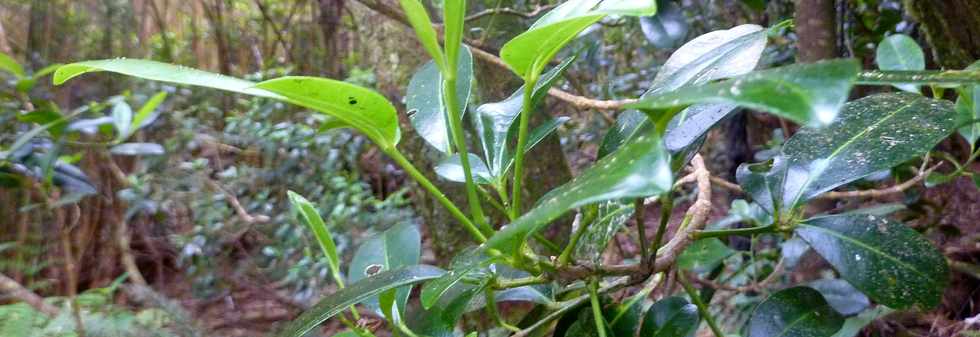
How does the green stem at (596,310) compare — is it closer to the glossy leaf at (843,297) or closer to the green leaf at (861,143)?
the green leaf at (861,143)

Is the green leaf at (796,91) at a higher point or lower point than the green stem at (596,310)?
higher

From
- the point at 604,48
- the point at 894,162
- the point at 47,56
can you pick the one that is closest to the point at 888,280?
the point at 894,162

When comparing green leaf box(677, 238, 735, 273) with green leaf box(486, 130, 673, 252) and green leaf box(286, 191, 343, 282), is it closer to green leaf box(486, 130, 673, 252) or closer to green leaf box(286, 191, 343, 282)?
green leaf box(286, 191, 343, 282)

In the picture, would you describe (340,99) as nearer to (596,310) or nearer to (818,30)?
(596,310)

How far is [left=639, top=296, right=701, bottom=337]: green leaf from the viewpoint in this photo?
0.42m

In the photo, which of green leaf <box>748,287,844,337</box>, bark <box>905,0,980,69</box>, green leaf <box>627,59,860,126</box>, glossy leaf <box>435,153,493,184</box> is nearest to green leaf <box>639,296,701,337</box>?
green leaf <box>748,287,844,337</box>

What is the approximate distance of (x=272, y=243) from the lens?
2021 millimetres

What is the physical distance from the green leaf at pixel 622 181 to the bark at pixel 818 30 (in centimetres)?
86

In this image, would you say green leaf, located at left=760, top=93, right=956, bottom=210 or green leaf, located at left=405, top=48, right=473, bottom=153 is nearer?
green leaf, located at left=760, top=93, right=956, bottom=210

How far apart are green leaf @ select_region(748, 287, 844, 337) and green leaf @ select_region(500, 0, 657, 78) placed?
0.82 ft

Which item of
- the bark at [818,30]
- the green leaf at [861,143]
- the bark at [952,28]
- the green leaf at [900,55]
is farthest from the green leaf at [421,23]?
the bark at [818,30]

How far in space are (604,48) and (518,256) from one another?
182cm

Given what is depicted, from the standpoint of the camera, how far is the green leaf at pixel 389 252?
51 centimetres

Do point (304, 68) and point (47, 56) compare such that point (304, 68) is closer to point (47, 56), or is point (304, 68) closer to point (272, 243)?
point (47, 56)
